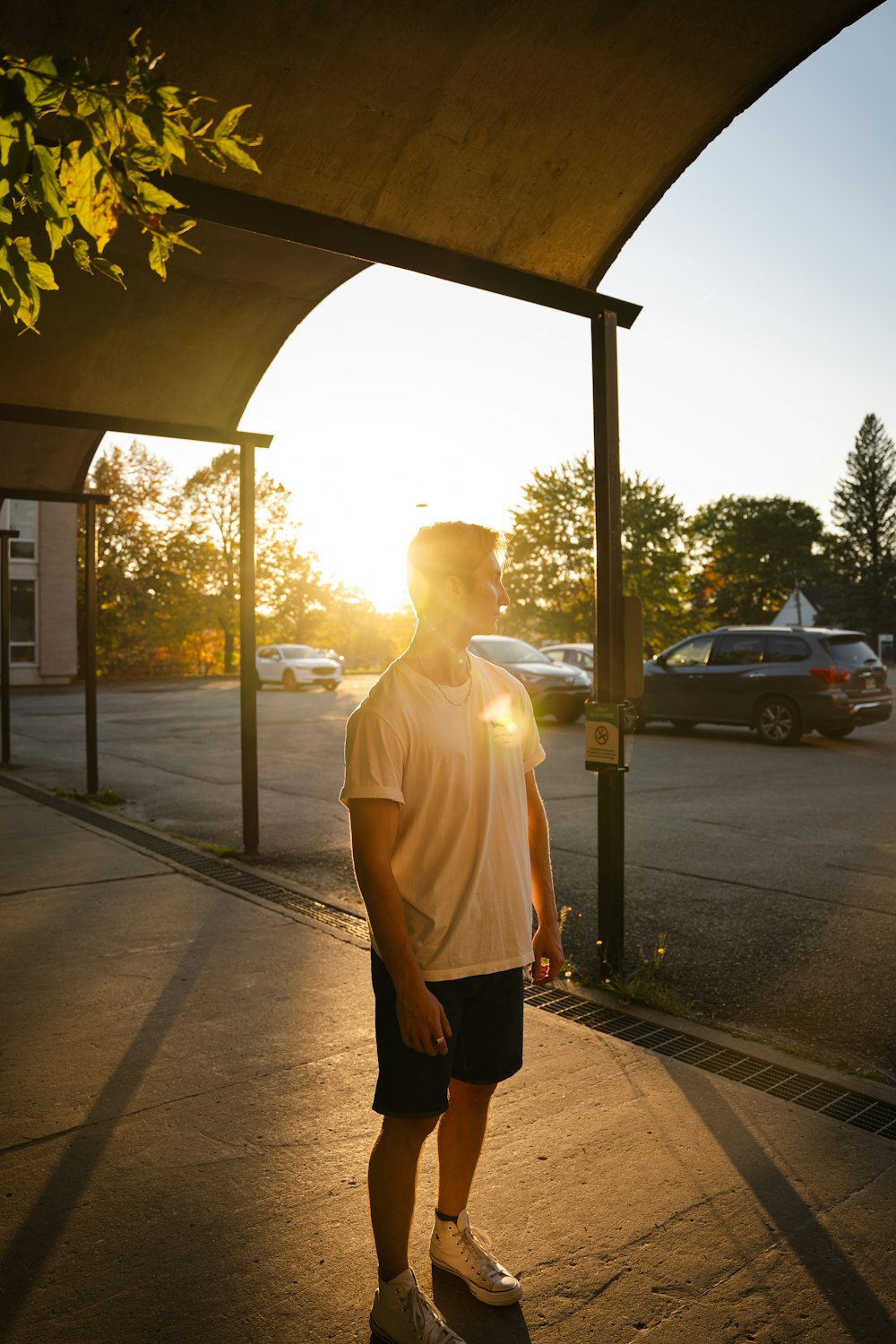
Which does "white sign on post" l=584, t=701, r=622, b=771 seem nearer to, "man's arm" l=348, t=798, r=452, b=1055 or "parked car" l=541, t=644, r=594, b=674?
"man's arm" l=348, t=798, r=452, b=1055

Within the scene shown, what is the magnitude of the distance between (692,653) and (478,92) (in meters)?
14.3

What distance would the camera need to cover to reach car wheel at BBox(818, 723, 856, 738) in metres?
15.8

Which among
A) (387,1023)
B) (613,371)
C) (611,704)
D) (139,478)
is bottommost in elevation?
(387,1023)

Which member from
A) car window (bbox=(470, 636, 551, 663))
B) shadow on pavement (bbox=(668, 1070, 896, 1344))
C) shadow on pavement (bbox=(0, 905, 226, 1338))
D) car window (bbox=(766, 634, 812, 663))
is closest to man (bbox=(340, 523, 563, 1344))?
shadow on pavement (bbox=(668, 1070, 896, 1344))

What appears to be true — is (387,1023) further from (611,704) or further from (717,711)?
(717,711)

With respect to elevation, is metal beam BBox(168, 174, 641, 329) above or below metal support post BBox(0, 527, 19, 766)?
above

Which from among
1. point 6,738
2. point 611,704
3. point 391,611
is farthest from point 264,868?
point 391,611

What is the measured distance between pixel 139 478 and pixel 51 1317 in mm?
52059

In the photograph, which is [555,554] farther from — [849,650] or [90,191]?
[90,191]

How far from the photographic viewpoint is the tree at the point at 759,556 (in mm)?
88312

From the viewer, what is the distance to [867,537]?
282 feet

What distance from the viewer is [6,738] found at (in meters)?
13.4

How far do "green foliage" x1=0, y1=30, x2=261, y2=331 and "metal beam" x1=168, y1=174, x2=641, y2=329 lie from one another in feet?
5.36

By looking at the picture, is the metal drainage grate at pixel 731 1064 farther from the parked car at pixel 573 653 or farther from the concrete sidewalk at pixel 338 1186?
the parked car at pixel 573 653
